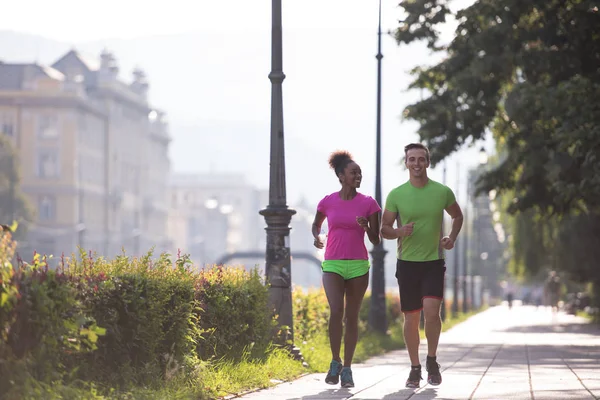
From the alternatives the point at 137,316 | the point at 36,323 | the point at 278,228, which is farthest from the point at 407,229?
the point at 278,228

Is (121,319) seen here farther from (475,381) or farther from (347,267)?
(475,381)

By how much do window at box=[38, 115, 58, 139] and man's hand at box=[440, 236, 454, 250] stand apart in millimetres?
122142

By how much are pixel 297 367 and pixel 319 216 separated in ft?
10.2

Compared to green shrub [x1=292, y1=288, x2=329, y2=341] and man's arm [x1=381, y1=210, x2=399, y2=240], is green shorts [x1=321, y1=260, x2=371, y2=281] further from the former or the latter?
green shrub [x1=292, y1=288, x2=329, y2=341]

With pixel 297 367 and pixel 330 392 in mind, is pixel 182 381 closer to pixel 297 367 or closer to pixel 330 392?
pixel 330 392

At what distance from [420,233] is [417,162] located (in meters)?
0.60

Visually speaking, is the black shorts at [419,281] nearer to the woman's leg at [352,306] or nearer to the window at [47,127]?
the woman's leg at [352,306]

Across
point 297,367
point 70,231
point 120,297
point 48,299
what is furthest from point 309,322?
point 70,231

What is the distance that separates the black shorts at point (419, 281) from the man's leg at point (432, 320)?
0.05 m

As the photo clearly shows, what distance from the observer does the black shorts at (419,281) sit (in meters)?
11.7

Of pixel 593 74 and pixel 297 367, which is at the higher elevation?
pixel 593 74

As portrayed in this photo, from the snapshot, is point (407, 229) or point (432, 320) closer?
point (407, 229)

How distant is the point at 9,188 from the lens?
303ft

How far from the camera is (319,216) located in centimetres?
1224
